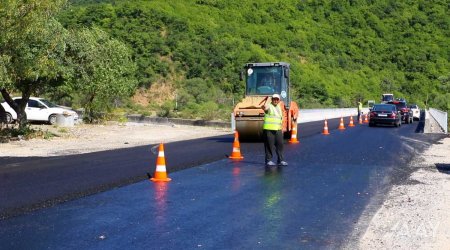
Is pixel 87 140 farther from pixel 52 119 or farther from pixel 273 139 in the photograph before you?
pixel 273 139

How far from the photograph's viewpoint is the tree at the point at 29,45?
17.0 m

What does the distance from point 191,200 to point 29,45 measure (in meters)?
13.4

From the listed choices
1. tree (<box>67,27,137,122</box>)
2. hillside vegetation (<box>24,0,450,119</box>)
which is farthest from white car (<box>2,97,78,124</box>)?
hillside vegetation (<box>24,0,450,119</box>)

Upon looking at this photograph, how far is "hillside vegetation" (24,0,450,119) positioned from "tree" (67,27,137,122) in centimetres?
1490

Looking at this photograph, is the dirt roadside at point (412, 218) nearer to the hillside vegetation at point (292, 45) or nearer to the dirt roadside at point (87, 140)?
the dirt roadside at point (87, 140)

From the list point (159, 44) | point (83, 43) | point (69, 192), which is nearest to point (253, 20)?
point (159, 44)

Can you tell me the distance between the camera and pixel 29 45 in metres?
20.5

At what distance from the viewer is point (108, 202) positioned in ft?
30.9

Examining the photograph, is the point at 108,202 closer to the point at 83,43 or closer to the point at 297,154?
the point at 297,154

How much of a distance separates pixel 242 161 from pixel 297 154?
265 centimetres

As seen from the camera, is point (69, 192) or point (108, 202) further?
point (69, 192)

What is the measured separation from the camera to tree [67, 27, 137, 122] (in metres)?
25.2

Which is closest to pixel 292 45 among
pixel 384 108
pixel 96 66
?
pixel 384 108

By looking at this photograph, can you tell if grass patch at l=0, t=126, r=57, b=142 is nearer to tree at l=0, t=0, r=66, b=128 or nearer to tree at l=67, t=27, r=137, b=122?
tree at l=0, t=0, r=66, b=128
